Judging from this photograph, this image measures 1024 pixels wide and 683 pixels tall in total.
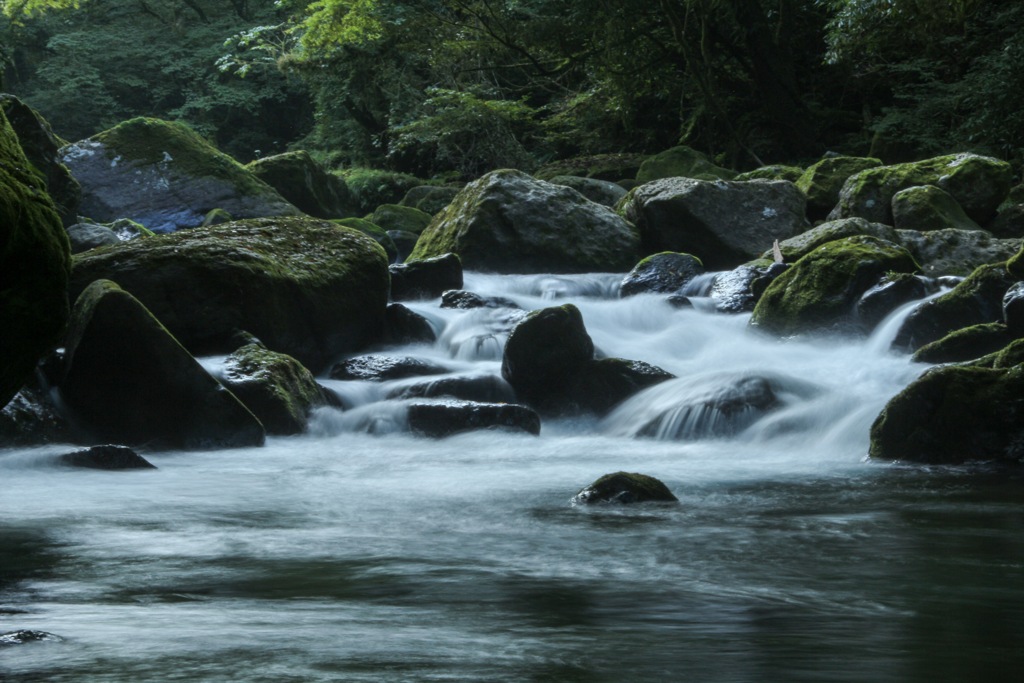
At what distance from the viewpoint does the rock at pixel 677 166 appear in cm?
1862

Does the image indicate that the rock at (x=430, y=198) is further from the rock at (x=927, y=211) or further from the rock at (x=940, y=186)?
the rock at (x=927, y=211)

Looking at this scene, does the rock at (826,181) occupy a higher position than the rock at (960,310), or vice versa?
the rock at (826,181)

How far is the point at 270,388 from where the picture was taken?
845cm

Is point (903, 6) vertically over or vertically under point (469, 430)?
over

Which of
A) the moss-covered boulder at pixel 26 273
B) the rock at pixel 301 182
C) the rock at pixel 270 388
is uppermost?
the rock at pixel 301 182

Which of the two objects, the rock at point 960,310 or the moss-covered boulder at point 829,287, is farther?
the moss-covered boulder at point 829,287

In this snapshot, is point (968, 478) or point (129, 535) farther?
point (968, 478)

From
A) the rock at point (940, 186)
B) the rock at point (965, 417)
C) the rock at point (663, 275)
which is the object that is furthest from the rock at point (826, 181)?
the rock at point (965, 417)

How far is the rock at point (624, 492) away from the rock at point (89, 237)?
29.4 ft

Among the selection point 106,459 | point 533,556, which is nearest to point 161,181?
point 106,459

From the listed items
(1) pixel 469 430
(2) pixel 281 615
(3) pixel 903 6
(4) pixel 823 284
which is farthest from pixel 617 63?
(2) pixel 281 615

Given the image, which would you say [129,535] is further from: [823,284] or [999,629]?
[823,284]

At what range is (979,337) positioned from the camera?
786 cm

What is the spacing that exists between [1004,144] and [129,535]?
15.4 metres
